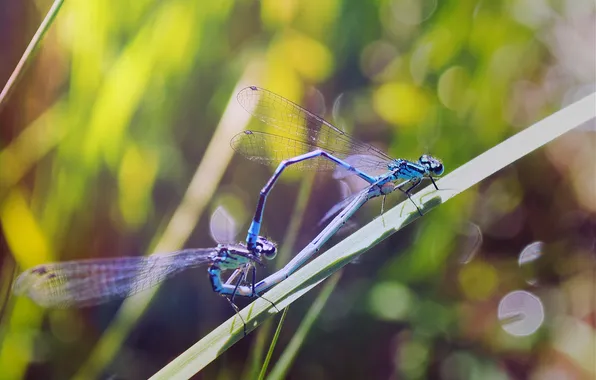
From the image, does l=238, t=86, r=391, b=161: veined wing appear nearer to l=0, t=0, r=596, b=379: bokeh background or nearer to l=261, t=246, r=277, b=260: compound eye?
l=0, t=0, r=596, b=379: bokeh background

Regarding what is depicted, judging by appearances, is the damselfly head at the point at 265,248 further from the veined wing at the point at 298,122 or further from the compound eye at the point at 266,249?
the veined wing at the point at 298,122

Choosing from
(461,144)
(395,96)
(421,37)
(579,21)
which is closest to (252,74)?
(395,96)

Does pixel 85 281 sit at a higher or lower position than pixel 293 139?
lower

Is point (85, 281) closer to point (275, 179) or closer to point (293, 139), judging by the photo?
point (275, 179)

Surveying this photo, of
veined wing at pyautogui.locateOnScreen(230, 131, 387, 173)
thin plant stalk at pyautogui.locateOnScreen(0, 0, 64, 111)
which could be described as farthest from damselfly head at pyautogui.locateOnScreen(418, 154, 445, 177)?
thin plant stalk at pyautogui.locateOnScreen(0, 0, 64, 111)

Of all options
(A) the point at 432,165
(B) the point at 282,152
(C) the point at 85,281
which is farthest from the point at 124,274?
(A) the point at 432,165

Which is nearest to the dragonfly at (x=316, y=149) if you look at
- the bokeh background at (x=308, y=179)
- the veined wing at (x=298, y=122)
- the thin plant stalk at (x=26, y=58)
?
the veined wing at (x=298, y=122)

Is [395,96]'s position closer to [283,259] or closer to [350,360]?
[283,259]
